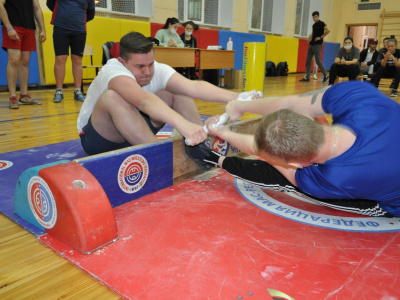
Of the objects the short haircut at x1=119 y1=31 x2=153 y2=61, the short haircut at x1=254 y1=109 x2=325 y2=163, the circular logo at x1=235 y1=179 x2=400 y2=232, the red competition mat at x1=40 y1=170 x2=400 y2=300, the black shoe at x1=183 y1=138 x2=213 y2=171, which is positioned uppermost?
the short haircut at x1=119 y1=31 x2=153 y2=61

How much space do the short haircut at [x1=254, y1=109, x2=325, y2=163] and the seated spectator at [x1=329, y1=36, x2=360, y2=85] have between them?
5268 mm

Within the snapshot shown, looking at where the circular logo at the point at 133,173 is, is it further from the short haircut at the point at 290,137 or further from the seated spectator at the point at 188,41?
the seated spectator at the point at 188,41

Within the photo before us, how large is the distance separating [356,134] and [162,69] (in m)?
1.03

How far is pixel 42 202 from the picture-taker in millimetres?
1009

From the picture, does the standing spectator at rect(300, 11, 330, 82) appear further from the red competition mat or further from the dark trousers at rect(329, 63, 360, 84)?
the red competition mat

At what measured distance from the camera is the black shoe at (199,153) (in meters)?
1.47

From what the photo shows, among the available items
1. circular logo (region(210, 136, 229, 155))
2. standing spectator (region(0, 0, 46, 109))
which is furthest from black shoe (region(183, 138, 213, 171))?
standing spectator (region(0, 0, 46, 109))

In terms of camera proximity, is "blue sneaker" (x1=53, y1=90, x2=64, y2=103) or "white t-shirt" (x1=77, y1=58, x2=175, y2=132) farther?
"blue sneaker" (x1=53, y1=90, x2=64, y2=103)

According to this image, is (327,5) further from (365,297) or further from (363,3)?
(365,297)

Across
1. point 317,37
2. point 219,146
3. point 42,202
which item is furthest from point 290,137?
point 317,37

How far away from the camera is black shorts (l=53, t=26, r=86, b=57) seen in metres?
3.34

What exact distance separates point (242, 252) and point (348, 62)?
5419 mm

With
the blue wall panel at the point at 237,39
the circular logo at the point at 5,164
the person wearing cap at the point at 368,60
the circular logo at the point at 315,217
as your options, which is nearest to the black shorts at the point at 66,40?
the circular logo at the point at 5,164

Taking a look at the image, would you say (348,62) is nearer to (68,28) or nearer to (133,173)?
(68,28)
